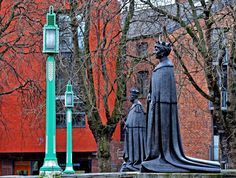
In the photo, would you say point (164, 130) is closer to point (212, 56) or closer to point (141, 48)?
point (212, 56)

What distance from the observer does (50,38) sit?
1452cm

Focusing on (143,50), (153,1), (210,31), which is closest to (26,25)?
(143,50)

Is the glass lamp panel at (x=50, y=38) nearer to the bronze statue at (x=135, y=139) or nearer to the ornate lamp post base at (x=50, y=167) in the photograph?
the bronze statue at (x=135, y=139)

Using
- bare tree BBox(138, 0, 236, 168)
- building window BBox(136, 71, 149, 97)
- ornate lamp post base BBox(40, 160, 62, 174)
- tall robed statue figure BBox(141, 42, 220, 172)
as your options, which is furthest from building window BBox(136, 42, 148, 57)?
tall robed statue figure BBox(141, 42, 220, 172)

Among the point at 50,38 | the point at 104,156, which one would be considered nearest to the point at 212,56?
the point at 104,156

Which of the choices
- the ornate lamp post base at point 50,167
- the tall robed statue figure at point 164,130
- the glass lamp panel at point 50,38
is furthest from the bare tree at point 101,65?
the tall robed statue figure at point 164,130

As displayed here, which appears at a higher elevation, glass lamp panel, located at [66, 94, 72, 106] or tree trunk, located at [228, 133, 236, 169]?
glass lamp panel, located at [66, 94, 72, 106]

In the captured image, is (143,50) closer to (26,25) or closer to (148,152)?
(26,25)

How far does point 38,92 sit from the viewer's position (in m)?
24.1

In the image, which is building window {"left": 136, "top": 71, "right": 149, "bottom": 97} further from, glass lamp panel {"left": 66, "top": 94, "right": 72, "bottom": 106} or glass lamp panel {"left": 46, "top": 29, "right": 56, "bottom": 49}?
glass lamp panel {"left": 46, "top": 29, "right": 56, "bottom": 49}

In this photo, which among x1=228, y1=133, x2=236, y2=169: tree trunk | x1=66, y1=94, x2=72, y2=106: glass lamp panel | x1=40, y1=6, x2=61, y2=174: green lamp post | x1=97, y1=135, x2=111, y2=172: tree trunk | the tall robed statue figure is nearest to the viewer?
the tall robed statue figure

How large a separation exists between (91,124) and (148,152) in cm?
1306

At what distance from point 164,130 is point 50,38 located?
207 inches

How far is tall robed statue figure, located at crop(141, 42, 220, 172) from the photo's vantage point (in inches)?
404
